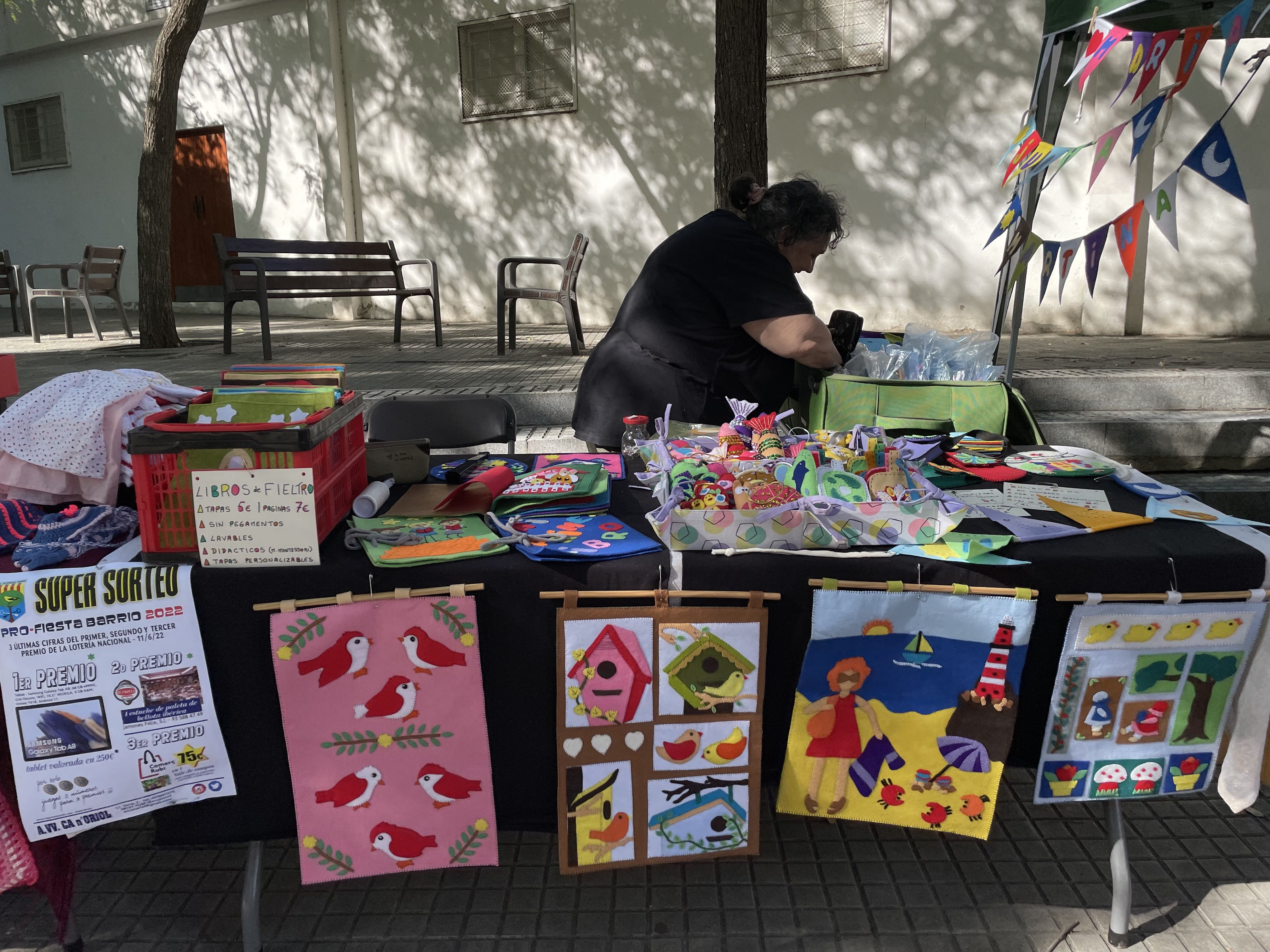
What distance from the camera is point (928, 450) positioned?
2178 mm

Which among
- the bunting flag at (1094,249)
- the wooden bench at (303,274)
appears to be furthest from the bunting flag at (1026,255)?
the wooden bench at (303,274)

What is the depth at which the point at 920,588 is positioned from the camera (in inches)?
65.2

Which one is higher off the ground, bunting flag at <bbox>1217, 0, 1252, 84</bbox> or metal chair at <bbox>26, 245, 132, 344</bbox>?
bunting flag at <bbox>1217, 0, 1252, 84</bbox>

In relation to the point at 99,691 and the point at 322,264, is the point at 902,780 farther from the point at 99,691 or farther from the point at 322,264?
the point at 322,264

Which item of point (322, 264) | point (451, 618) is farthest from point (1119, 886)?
point (322, 264)

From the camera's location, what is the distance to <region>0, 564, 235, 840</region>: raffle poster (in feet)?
5.21

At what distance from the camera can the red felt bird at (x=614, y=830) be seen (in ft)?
5.70

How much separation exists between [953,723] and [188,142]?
1202cm

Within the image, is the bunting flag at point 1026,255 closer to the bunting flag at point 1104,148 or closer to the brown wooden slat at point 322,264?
the bunting flag at point 1104,148

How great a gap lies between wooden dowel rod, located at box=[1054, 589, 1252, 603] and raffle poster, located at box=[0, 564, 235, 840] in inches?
61.8

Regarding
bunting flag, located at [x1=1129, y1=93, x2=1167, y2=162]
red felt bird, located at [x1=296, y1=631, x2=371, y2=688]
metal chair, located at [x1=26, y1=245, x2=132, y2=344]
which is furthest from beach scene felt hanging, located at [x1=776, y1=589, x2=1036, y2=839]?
metal chair, located at [x1=26, y1=245, x2=132, y2=344]

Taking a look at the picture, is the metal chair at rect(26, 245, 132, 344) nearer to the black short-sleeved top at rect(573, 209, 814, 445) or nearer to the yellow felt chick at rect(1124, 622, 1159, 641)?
the black short-sleeved top at rect(573, 209, 814, 445)

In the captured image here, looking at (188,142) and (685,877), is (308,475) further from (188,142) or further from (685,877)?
(188,142)

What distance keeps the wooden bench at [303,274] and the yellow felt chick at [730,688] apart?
17.3 ft
